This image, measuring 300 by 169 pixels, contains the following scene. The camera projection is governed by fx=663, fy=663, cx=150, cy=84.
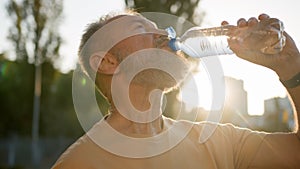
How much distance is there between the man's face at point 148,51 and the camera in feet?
8.83

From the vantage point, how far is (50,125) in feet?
93.1

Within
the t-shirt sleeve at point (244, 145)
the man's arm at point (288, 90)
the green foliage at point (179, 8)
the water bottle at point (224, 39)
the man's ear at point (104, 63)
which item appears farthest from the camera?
the green foliage at point (179, 8)

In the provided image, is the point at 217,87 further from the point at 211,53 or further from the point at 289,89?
the point at 289,89

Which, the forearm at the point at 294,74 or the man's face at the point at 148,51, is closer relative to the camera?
the forearm at the point at 294,74

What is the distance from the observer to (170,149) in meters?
2.57

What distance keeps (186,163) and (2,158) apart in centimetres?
2372

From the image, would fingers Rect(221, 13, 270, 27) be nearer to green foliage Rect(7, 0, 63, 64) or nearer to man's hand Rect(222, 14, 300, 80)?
man's hand Rect(222, 14, 300, 80)

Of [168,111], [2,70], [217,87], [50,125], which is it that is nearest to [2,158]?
[50,125]

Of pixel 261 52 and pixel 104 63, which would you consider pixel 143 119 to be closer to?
pixel 104 63

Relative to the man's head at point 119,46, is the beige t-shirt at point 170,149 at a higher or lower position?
lower

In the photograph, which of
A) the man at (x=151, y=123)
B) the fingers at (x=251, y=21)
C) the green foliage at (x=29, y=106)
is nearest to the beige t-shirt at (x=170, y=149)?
the man at (x=151, y=123)

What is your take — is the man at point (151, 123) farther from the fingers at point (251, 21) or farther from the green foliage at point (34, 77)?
the green foliage at point (34, 77)

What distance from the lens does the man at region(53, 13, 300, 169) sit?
8.20 ft

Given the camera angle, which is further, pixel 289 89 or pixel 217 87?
pixel 217 87
